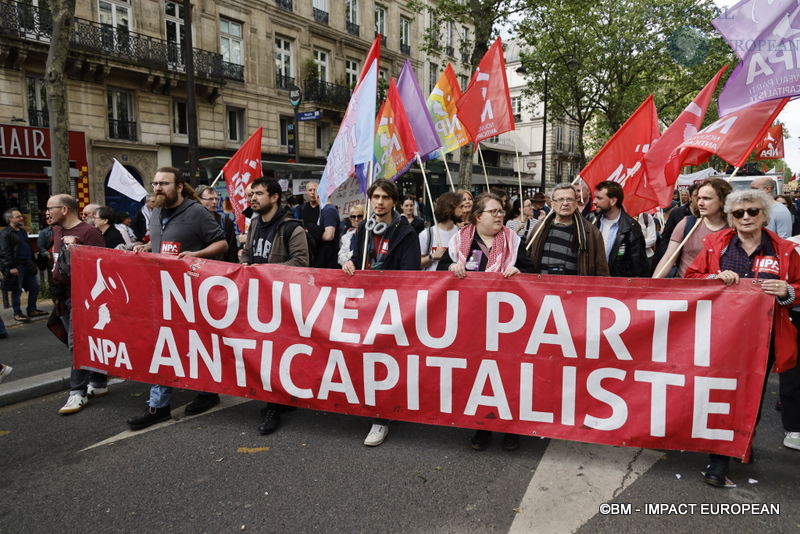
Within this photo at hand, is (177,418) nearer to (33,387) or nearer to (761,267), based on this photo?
(33,387)

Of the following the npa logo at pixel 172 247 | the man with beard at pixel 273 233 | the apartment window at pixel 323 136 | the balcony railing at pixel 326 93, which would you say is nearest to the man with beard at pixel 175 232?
the npa logo at pixel 172 247

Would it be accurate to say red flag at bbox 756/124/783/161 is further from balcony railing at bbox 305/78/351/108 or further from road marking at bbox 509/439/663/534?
balcony railing at bbox 305/78/351/108

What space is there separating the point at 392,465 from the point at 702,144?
364 cm

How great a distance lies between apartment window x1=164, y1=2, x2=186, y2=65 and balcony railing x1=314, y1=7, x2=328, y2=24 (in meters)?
7.08

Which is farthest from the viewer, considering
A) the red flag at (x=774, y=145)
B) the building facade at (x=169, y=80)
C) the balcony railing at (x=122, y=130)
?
the balcony railing at (x=122, y=130)

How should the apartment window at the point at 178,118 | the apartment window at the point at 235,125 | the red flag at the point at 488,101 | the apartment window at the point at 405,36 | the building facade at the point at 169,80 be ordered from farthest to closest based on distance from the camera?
the apartment window at the point at 405,36 → the apartment window at the point at 235,125 → the apartment window at the point at 178,118 → the building facade at the point at 169,80 → the red flag at the point at 488,101

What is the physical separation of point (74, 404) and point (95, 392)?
357mm

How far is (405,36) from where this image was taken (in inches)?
1266

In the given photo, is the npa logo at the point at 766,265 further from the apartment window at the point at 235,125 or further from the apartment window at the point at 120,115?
the apartment window at the point at 235,125

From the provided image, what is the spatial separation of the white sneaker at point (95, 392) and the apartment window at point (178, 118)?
18.5 meters

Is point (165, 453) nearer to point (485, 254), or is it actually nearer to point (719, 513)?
point (485, 254)

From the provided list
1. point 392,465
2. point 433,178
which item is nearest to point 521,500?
point 392,465

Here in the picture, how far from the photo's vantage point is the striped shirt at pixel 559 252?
13.8 feet

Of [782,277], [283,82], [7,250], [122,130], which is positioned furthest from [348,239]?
[283,82]
